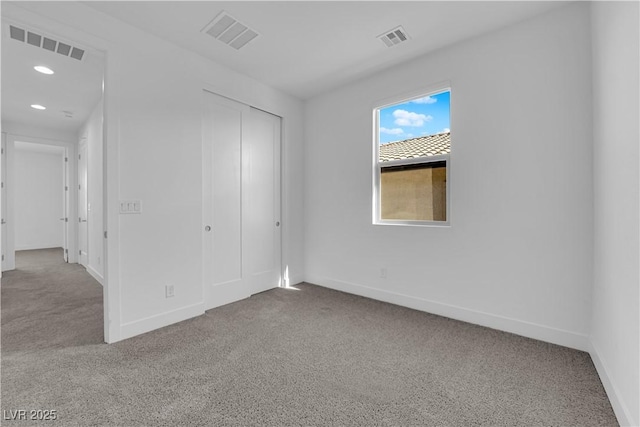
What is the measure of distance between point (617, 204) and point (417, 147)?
1.88 meters

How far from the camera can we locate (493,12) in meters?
2.38

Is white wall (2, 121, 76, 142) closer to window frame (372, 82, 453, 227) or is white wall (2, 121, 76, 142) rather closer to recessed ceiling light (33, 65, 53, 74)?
recessed ceiling light (33, 65, 53, 74)

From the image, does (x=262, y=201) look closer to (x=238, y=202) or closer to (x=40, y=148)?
(x=238, y=202)

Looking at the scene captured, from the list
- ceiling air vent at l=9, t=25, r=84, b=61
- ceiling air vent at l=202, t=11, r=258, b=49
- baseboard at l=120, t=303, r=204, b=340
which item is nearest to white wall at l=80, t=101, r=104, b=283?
ceiling air vent at l=9, t=25, r=84, b=61

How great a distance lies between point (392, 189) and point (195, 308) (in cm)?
262

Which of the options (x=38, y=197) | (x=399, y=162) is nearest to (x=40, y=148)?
(x=38, y=197)

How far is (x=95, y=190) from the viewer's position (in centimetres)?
455

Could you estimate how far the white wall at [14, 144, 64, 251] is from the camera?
750 centimetres

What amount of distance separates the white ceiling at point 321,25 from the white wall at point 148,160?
0.21 m

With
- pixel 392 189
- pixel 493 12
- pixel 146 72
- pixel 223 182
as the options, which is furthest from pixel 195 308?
pixel 493 12

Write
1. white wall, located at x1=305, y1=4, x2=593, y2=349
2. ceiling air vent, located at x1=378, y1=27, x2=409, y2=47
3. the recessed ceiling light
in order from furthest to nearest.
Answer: the recessed ceiling light < ceiling air vent, located at x1=378, y1=27, x2=409, y2=47 < white wall, located at x1=305, y1=4, x2=593, y2=349

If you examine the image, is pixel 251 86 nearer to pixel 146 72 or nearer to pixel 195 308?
pixel 146 72

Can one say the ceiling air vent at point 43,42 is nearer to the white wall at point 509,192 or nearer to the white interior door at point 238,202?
the white interior door at point 238,202

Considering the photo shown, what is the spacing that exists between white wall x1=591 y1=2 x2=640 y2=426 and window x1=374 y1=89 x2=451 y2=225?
3.90 ft
